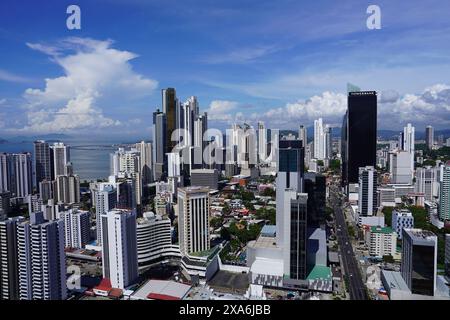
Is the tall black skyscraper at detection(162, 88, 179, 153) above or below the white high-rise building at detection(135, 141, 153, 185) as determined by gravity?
above

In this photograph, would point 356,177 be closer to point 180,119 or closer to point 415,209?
point 415,209

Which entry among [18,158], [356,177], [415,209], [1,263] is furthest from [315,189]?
[18,158]

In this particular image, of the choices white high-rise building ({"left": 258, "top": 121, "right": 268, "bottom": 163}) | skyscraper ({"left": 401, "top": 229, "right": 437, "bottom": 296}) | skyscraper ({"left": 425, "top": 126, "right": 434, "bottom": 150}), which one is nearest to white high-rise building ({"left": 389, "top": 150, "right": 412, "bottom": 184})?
skyscraper ({"left": 425, "top": 126, "right": 434, "bottom": 150})

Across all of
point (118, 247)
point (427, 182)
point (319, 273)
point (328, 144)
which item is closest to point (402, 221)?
point (319, 273)

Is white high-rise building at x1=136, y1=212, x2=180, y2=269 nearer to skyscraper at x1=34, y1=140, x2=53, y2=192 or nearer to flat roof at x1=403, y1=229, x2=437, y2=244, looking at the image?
flat roof at x1=403, y1=229, x2=437, y2=244

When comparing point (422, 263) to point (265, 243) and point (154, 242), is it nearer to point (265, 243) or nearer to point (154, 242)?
point (265, 243)

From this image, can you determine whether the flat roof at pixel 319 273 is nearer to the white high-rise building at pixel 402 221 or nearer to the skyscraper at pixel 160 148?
the white high-rise building at pixel 402 221
